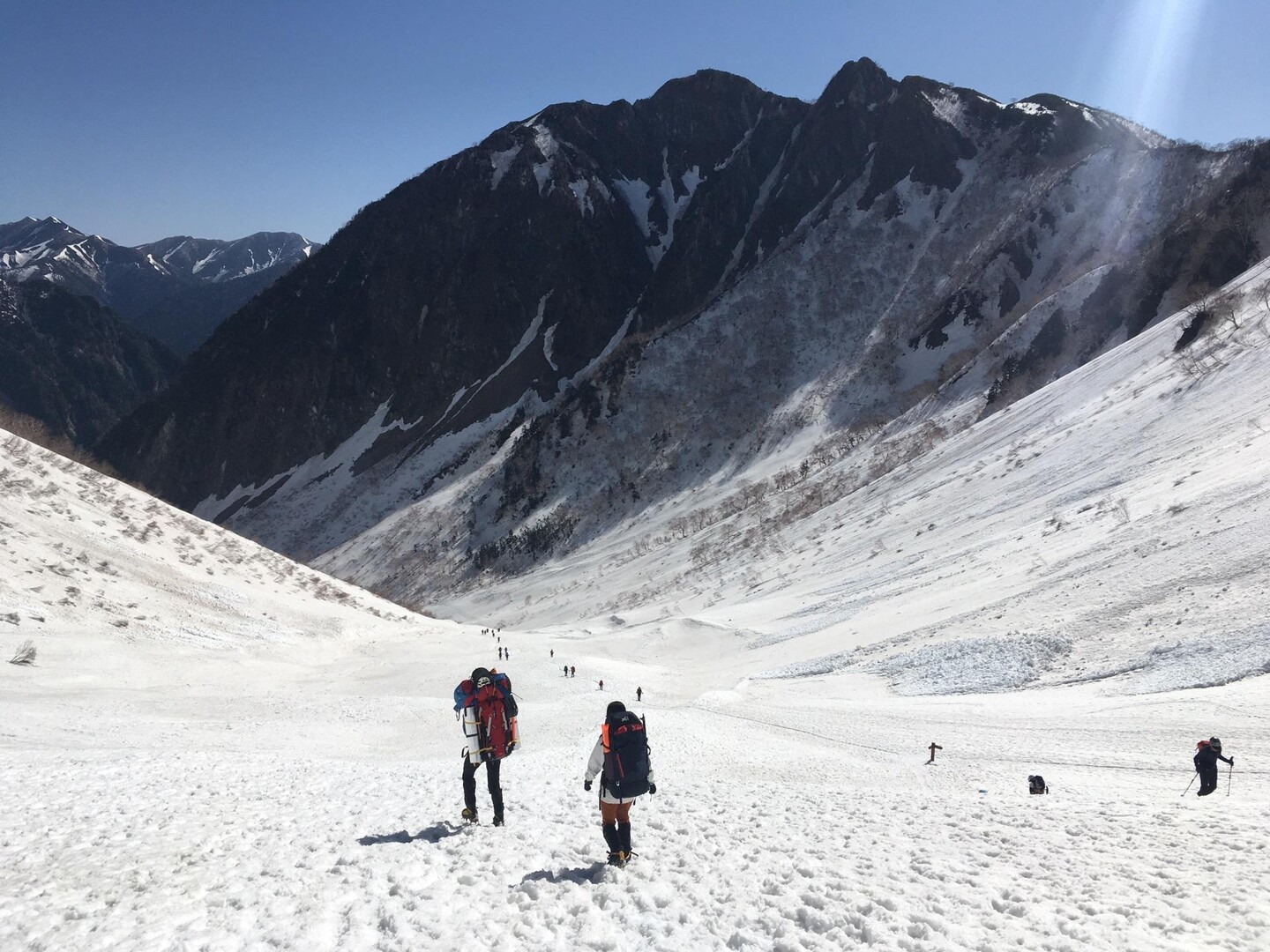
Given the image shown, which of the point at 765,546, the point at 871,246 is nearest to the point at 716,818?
the point at 765,546

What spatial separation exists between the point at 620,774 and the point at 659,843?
1.64 m

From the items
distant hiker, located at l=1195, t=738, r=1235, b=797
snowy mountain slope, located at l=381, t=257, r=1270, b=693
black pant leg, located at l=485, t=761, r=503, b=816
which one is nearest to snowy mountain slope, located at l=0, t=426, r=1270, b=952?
black pant leg, located at l=485, t=761, r=503, b=816

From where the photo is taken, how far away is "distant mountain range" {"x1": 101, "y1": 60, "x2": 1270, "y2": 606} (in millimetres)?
73688

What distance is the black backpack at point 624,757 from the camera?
7852mm

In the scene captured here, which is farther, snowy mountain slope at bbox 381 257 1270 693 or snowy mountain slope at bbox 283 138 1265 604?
snowy mountain slope at bbox 283 138 1265 604

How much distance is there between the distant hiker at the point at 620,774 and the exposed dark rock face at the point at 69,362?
19085cm

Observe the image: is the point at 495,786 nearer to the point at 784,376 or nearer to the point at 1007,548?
the point at 1007,548

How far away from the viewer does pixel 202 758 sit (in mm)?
13094

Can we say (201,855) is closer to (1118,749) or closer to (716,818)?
(716,818)

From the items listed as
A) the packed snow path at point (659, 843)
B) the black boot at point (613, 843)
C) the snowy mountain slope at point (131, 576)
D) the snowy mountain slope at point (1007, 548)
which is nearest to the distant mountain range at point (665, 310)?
the snowy mountain slope at point (1007, 548)

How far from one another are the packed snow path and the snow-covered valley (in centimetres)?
6

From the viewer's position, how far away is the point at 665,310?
11538 centimetres

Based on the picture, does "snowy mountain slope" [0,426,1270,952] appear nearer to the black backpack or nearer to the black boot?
the black boot

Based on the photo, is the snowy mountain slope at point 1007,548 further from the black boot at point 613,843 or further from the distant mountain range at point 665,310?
the black boot at point 613,843
